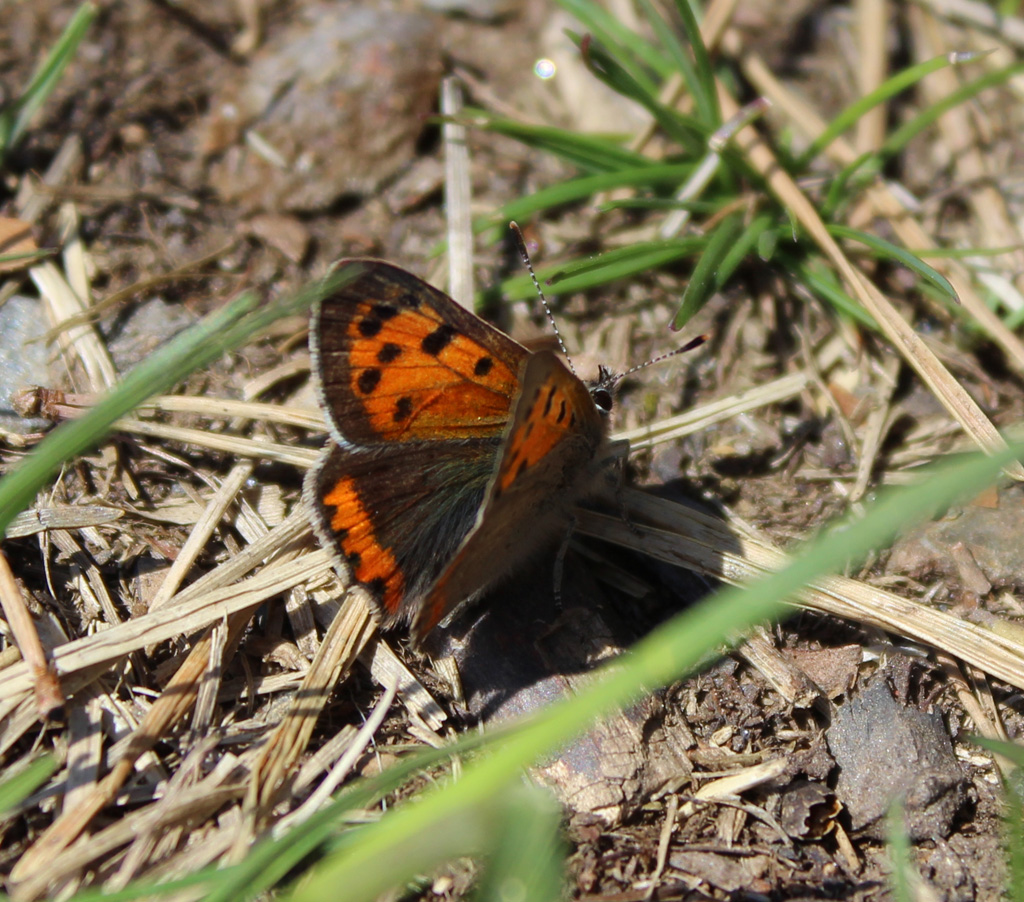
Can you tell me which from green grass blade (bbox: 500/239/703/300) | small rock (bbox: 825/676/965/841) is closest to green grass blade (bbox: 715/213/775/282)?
green grass blade (bbox: 500/239/703/300)

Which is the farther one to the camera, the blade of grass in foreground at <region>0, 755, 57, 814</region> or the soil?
the soil

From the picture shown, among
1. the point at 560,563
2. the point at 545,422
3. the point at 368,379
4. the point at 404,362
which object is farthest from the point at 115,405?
the point at 560,563

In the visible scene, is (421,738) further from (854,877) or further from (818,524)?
(818,524)

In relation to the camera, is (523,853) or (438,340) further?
(438,340)

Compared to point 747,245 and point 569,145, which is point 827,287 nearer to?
point 747,245

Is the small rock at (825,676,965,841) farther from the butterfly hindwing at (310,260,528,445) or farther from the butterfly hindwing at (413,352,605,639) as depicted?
the butterfly hindwing at (310,260,528,445)

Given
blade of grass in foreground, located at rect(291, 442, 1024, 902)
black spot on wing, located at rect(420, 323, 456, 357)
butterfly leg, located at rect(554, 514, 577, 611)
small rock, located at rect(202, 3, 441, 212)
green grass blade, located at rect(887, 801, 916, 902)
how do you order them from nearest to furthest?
blade of grass in foreground, located at rect(291, 442, 1024, 902)
green grass blade, located at rect(887, 801, 916, 902)
black spot on wing, located at rect(420, 323, 456, 357)
butterfly leg, located at rect(554, 514, 577, 611)
small rock, located at rect(202, 3, 441, 212)
